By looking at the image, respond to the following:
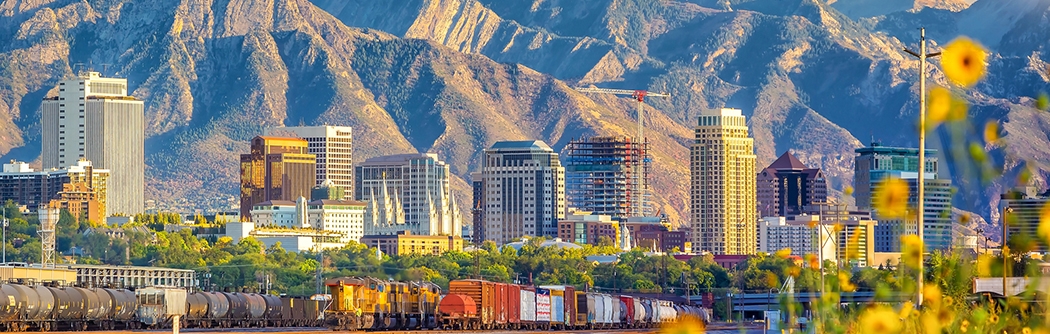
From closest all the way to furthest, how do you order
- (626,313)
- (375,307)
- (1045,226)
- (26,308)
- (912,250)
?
(1045,226), (912,250), (26,308), (375,307), (626,313)

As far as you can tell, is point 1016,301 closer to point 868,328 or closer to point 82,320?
point 868,328

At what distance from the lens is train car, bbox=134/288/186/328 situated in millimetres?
116438

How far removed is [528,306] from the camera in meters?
144

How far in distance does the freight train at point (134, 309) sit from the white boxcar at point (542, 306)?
15.8 metres

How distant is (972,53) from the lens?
1680 centimetres

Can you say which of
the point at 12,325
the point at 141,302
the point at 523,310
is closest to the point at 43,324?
the point at 12,325

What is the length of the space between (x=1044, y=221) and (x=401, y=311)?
352ft

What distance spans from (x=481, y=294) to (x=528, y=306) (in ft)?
47.4

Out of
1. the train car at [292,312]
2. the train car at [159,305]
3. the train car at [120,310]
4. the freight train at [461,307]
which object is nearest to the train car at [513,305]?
the freight train at [461,307]

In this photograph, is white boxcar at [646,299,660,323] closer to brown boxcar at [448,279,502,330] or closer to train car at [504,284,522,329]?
train car at [504,284,522,329]

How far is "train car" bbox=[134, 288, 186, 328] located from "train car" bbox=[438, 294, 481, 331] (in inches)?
657

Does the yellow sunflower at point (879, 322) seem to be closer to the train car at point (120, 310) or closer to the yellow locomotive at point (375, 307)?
the yellow locomotive at point (375, 307)

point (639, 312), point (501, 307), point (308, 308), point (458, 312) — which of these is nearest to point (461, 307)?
point (458, 312)

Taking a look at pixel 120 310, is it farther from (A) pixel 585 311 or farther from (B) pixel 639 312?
(B) pixel 639 312
